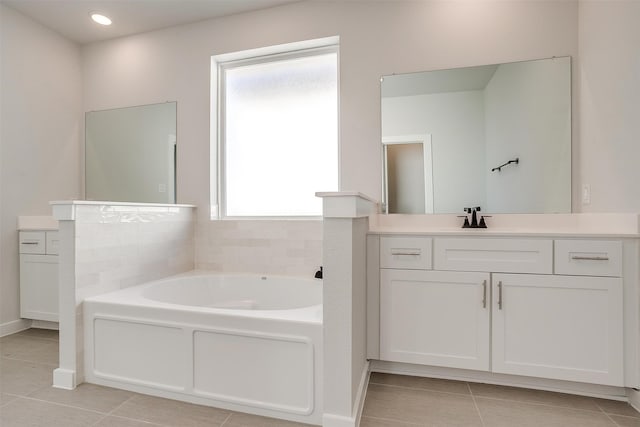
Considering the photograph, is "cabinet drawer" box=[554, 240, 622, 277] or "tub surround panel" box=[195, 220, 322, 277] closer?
"cabinet drawer" box=[554, 240, 622, 277]

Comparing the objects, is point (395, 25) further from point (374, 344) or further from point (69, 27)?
point (69, 27)

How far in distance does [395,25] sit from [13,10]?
3.11 m

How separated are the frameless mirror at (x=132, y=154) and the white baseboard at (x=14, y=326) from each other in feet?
3.85

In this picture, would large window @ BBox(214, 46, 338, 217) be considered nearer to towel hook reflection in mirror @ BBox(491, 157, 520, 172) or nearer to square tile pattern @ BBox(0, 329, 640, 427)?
towel hook reflection in mirror @ BBox(491, 157, 520, 172)

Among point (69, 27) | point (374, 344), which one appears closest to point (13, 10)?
point (69, 27)

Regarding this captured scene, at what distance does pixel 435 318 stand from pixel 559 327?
0.59 m

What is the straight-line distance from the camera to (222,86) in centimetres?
293

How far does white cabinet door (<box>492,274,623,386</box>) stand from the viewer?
1.60m

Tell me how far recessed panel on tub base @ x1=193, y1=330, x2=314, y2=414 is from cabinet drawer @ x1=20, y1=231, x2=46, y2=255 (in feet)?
6.43

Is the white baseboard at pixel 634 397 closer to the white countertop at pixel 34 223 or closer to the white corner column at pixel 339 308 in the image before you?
the white corner column at pixel 339 308

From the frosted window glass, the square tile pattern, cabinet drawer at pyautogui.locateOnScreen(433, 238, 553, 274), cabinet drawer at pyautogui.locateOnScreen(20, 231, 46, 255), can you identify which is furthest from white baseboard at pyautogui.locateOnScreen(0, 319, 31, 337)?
cabinet drawer at pyautogui.locateOnScreen(433, 238, 553, 274)

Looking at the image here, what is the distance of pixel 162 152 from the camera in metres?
2.94

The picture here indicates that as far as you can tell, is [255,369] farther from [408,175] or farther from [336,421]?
[408,175]

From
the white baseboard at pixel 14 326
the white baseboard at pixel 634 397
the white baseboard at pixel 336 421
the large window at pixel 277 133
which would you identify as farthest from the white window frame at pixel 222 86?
the white baseboard at pixel 634 397
